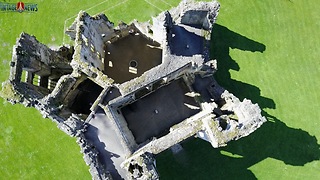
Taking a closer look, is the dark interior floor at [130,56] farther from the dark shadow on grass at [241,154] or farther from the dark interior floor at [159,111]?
the dark shadow on grass at [241,154]

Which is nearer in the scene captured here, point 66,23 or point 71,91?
point 71,91

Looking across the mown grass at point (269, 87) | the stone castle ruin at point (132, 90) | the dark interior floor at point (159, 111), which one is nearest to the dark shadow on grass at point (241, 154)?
the mown grass at point (269, 87)

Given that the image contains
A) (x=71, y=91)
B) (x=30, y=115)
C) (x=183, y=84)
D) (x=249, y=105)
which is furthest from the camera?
(x=30, y=115)

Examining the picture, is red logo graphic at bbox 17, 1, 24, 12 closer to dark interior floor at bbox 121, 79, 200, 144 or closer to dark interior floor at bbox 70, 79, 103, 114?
dark interior floor at bbox 70, 79, 103, 114

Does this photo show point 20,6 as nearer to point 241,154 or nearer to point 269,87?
point 269,87

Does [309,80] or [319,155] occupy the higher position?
[309,80]

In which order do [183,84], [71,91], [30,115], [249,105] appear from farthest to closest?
[30,115] < [183,84] < [71,91] < [249,105]

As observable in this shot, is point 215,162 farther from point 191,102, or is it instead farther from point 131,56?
point 131,56

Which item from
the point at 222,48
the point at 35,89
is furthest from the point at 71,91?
the point at 222,48
